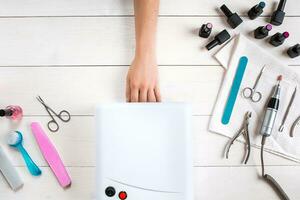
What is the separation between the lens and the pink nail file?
78 cm

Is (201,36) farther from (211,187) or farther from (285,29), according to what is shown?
(211,187)

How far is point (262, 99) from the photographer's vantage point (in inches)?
31.4

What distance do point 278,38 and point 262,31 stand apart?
0.04 metres

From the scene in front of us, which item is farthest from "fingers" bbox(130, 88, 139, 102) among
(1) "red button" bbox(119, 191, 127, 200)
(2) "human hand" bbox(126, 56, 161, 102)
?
(1) "red button" bbox(119, 191, 127, 200)

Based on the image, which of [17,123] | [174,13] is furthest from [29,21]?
[174,13]

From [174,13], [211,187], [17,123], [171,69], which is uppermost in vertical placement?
[174,13]

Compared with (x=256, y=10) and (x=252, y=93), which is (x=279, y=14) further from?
(x=252, y=93)

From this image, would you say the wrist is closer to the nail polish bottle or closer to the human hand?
the human hand

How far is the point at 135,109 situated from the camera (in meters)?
0.63

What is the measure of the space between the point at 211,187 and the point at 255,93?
→ 26 cm

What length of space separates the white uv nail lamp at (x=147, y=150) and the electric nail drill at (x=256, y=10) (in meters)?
0.34

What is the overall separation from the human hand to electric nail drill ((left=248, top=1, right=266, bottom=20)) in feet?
0.94

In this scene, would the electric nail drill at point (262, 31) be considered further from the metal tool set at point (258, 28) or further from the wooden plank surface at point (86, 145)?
the wooden plank surface at point (86, 145)

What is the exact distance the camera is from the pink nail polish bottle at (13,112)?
778 millimetres
